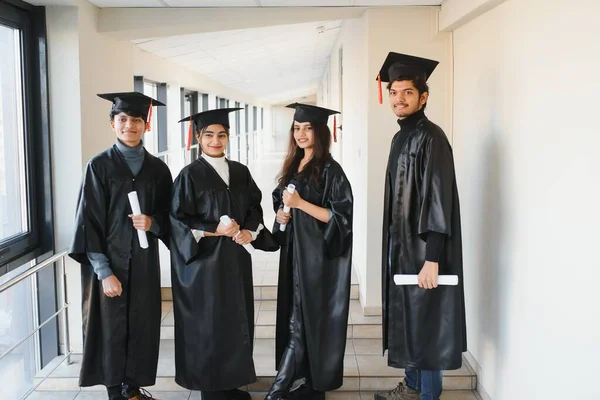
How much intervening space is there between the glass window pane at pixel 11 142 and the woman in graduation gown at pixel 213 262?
122 cm

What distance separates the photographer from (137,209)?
2.74 meters

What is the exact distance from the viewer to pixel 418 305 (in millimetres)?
2730

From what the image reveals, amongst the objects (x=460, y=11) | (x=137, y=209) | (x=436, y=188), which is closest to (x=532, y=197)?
(x=436, y=188)

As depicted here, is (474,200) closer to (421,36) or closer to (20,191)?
(421,36)

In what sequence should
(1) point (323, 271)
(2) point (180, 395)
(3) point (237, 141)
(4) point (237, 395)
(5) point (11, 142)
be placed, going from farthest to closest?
(3) point (237, 141) → (5) point (11, 142) → (2) point (180, 395) → (4) point (237, 395) → (1) point (323, 271)

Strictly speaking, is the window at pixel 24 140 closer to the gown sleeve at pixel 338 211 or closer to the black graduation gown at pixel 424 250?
the gown sleeve at pixel 338 211

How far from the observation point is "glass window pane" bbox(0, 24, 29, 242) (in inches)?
135

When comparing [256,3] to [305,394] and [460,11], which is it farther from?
[305,394]

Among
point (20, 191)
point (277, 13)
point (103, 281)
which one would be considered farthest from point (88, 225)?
point (277, 13)

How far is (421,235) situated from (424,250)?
0.09m

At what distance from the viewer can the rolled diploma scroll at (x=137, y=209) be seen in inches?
107

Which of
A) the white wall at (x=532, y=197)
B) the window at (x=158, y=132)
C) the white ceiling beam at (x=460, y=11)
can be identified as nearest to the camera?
the white wall at (x=532, y=197)

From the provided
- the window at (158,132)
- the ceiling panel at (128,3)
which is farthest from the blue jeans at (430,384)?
the window at (158,132)

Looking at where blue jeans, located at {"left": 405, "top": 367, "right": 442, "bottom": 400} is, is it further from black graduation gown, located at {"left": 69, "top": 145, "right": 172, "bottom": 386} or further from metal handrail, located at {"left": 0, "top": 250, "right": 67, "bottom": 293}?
metal handrail, located at {"left": 0, "top": 250, "right": 67, "bottom": 293}
